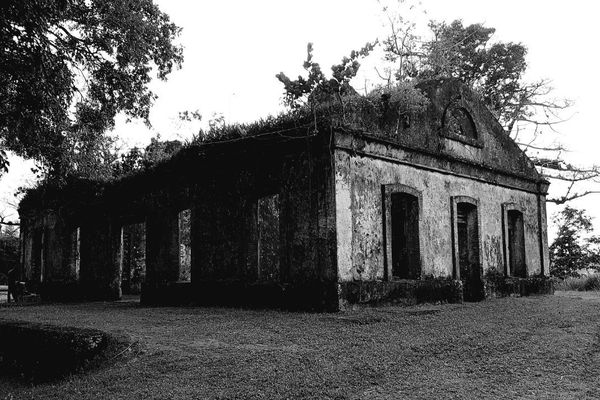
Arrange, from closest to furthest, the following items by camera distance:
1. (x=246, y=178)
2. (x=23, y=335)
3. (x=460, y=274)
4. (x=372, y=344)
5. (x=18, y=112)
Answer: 1. (x=372, y=344)
2. (x=23, y=335)
3. (x=18, y=112)
4. (x=246, y=178)
5. (x=460, y=274)

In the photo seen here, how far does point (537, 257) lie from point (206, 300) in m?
9.21

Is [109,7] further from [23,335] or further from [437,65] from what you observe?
[437,65]

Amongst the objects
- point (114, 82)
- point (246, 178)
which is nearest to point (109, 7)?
point (114, 82)

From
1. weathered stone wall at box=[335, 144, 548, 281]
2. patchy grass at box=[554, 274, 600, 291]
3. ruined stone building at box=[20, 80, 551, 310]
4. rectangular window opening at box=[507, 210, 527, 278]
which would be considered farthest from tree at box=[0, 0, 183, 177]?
patchy grass at box=[554, 274, 600, 291]

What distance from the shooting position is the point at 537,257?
1501cm

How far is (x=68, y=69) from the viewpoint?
1012 centimetres

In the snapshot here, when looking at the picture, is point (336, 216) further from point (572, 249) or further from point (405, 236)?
point (572, 249)

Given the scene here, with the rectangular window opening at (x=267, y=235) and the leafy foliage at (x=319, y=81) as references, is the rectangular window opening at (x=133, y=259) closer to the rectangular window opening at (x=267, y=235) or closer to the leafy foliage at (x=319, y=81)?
the rectangular window opening at (x=267, y=235)

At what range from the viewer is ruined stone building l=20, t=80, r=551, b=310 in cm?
934

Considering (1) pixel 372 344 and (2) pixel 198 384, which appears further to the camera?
(1) pixel 372 344

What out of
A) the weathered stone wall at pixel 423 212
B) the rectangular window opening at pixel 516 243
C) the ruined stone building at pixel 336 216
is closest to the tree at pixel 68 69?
the ruined stone building at pixel 336 216

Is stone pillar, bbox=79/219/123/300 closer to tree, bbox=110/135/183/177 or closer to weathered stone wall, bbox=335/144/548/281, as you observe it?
tree, bbox=110/135/183/177

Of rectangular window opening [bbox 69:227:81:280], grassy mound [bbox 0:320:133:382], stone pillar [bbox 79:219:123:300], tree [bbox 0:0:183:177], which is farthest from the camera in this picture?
rectangular window opening [bbox 69:227:81:280]

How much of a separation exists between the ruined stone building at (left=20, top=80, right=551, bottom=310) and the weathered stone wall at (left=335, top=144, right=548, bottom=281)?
0.03 meters
